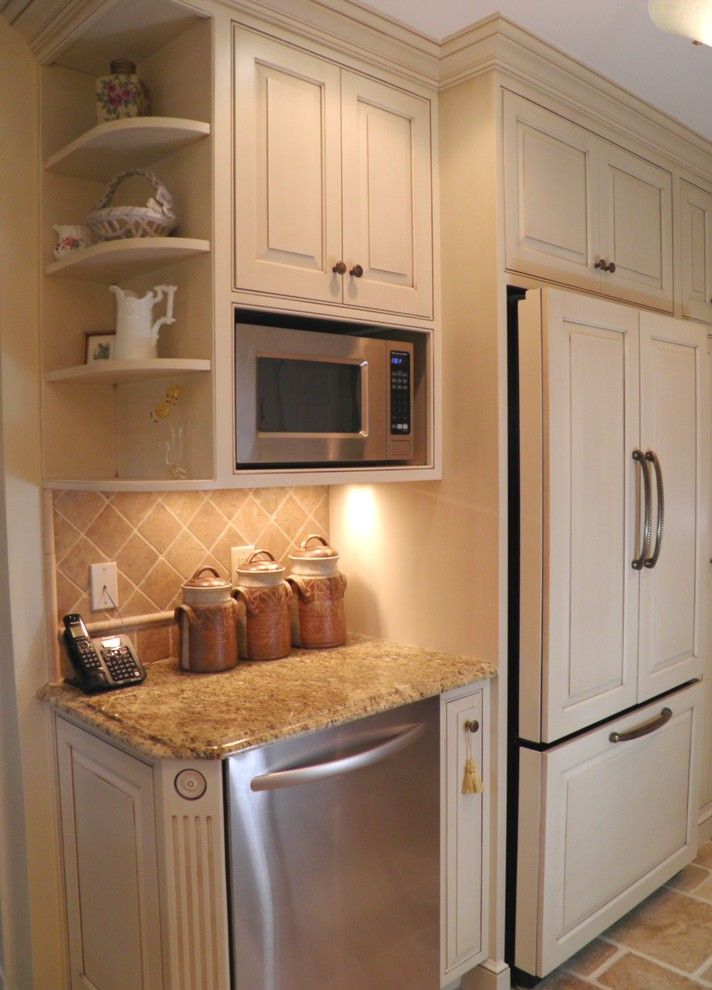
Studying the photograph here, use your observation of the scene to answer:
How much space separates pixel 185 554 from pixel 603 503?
112cm

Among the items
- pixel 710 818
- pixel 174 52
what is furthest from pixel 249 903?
pixel 710 818

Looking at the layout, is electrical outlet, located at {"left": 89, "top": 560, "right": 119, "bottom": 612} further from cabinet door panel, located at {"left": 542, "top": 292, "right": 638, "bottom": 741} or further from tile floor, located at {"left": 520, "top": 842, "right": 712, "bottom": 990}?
tile floor, located at {"left": 520, "top": 842, "right": 712, "bottom": 990}

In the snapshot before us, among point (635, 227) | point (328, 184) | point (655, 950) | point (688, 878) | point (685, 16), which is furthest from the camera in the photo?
point (688, 878)

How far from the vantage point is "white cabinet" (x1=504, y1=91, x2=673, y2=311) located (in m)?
2.06

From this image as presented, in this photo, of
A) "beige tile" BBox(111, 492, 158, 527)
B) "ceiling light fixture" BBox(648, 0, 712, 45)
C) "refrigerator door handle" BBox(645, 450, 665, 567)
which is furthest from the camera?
"refrigerator door handle" BBox(645, 450, 665, 567)

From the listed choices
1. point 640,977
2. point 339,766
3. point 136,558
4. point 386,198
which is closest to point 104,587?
point 136,558

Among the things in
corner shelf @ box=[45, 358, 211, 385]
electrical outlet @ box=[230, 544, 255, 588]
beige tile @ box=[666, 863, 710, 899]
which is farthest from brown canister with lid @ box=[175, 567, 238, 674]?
beige tile @ box=[666, 863, 710, 899]

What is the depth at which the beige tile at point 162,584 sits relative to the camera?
209cm

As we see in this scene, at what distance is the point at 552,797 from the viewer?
81.0 inches

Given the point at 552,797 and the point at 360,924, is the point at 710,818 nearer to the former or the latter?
the point at 552,797

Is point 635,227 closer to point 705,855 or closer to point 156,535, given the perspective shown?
point 156,535

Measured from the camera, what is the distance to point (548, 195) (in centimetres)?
213

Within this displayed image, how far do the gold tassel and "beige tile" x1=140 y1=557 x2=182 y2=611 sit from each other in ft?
2.87

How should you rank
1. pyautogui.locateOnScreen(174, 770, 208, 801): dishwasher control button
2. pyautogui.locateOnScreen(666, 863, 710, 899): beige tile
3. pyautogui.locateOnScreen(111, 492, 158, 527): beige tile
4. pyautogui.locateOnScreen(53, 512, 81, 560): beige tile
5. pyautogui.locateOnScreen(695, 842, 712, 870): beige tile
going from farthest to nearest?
1. pyautogui.locateOnScreen(695, 842, 712, 870): beige tile
2. pyautogui.locateOnScreen(666, 863, 710, 899): beige tile
3. pyautogui.locateOnScreen(111, 492, 158, 527): beige tile
4. pyautogui.locateOnScreen(53, 512, 81, 560): beige tile
5. pyautogui.locateOnScreen(174, 770, 208, 801): dishwasher control button
